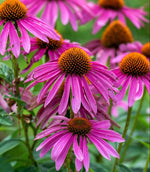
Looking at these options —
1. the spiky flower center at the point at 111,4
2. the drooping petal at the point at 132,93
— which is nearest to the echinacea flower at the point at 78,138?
the drooping petal at the point at 132,93

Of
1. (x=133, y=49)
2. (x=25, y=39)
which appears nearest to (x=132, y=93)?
(x=25, y=39)

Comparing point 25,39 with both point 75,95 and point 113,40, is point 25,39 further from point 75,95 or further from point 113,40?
point 113,40

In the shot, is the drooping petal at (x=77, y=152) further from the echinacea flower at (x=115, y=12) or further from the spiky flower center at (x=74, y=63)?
the echinacea flower at (x=115, y=12)

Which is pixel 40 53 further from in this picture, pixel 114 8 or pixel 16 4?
pixel 114 8

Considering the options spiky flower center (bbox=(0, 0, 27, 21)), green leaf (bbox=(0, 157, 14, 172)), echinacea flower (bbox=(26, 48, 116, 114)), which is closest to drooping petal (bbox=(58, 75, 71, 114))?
echinacea flower (bbox=(26, 48, 116, 114))

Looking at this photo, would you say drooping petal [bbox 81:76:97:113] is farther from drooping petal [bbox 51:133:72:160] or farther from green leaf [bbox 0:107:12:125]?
green leaf [bbox 0:107:12:125]

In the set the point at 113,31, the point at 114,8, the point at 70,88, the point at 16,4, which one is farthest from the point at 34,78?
the point at 114,8

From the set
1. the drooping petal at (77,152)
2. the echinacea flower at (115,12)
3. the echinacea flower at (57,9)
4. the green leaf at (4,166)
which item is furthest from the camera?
the echinacea flower at (115,12)
